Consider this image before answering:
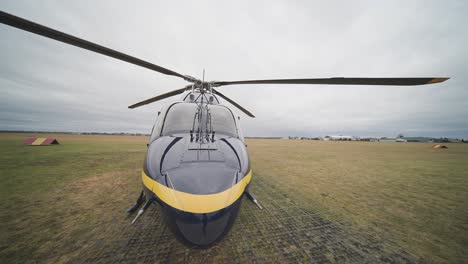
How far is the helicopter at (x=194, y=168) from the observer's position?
160 cm

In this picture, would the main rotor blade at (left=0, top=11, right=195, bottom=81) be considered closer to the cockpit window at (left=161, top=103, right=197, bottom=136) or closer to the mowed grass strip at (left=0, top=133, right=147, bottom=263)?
the cockpit window at (left=161, top=103, right=197, bottom=136)

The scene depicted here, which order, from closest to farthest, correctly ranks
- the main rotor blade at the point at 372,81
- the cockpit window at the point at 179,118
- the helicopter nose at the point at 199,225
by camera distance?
the helicopter nose at the point at 199,225, the main rotor blade at the point at 372,81, the cockpit window at the point at 179,118

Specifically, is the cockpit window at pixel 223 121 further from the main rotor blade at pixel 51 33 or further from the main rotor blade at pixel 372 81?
the main rotor blade at pixel 51 33

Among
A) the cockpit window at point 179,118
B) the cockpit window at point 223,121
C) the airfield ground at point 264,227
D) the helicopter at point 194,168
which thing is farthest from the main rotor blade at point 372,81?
the airfield ground at point 264,227

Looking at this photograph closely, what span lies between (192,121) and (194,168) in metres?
1.44

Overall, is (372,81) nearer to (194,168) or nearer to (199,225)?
(194,168)

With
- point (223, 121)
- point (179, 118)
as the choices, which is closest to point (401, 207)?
point (223, 121)

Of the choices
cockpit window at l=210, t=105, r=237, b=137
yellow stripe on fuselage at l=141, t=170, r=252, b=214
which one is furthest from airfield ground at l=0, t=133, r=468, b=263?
cockpit window at l=210, t=105, r=237, b=137

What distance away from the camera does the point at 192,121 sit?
3109 mm

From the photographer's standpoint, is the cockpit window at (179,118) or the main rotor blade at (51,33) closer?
the main rotor blade at (51,33)

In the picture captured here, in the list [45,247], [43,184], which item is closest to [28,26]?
[45,247]

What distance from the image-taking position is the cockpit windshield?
2.99m

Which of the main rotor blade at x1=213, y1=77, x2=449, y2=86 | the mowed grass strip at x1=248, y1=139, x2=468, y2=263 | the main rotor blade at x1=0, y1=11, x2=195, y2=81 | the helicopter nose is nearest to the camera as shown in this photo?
the helicopter nose

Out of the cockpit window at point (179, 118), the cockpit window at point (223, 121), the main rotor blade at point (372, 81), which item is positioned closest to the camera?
the main rotor blade at point (372, 81)
